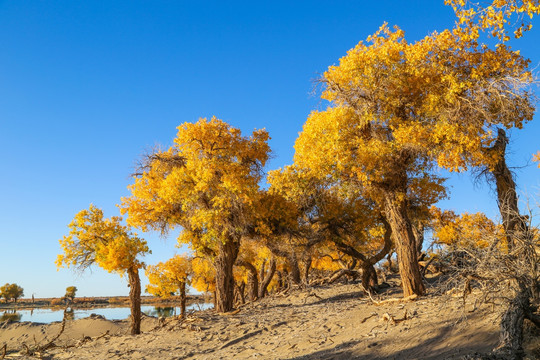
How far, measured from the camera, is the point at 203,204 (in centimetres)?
1906

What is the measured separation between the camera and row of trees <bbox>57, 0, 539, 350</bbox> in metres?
14.2

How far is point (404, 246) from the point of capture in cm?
1539

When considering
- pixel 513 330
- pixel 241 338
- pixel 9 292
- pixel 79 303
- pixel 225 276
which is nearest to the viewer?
pixel 513 330

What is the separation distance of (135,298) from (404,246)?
39.6 feet

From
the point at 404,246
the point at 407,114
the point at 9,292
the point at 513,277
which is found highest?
the point at 407,114

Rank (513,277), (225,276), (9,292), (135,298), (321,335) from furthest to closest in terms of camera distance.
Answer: (9,292)
(225,276)
(135,298)
(321,335)
(513,277)

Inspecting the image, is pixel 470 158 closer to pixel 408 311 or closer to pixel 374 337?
pixel 408 311

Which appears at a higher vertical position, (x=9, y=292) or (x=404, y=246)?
(x=9, y=292)

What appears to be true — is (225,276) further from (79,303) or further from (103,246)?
(79,303)

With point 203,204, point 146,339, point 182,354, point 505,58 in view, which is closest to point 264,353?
point 182,354

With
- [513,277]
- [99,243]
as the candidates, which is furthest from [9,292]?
[513,277]

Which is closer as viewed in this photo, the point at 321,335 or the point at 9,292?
the point at 321,335

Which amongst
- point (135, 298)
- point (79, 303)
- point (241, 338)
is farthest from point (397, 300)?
point (79, 303)

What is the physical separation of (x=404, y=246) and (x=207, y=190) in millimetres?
8333
